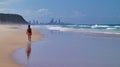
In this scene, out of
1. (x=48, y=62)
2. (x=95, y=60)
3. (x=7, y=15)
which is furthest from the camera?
(x=7, y=15)

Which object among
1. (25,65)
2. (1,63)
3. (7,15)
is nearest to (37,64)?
(25,65)

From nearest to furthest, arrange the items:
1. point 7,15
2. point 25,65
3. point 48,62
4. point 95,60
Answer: point 25,65 → point 48,62 → point 95,60 → point 7,15

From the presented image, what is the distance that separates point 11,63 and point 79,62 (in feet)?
8.15

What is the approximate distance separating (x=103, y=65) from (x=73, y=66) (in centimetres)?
110

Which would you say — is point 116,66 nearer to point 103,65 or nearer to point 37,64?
point 103,65

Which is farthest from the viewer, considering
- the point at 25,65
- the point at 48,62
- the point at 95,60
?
the point at 95,60

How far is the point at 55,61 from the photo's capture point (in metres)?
8.98

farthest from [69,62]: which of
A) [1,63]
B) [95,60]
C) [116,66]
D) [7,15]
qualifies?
[7,15]

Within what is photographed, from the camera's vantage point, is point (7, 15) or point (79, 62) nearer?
point (79, 62)

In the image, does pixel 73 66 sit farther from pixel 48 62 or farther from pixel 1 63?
pixel 1 63

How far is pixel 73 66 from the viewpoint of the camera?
813 centimetres

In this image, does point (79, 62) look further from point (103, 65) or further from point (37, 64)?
point (37, 64)

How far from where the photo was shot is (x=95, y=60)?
9.32 m

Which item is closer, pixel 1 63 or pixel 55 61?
pixel 1 63
